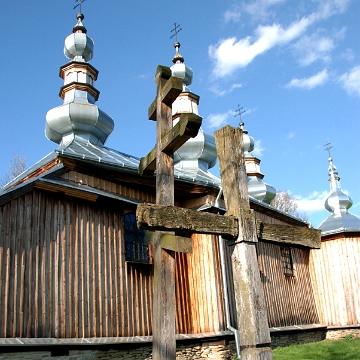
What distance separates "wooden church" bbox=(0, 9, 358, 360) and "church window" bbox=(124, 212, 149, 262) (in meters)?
0.02

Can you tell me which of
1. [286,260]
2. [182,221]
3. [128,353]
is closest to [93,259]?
[128,353]

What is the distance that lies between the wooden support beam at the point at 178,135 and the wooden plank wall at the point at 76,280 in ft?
13.0

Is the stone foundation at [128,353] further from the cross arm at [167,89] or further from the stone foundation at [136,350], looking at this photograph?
the cross arm at [167,89]

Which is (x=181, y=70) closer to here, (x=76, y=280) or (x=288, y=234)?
(x=76, y=280)

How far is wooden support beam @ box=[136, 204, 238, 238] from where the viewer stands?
3637 mm

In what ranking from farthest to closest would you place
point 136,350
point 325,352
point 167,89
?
point 325,352
point 136,350
point 167,89

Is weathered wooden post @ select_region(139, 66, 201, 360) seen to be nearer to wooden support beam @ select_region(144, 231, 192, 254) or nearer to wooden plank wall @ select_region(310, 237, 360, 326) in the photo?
wooden support beam @ select_region(144, 231, 192, 254)

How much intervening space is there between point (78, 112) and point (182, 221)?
10.2m

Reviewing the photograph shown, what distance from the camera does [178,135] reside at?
479 cm

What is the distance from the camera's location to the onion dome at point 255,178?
2252cm

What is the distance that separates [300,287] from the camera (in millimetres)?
14719

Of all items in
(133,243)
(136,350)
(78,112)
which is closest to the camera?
(136,350)

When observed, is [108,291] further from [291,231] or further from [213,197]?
[291,231]

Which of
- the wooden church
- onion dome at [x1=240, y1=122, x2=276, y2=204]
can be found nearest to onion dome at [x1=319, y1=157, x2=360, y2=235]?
onion dome at [x1=240, y1=122, x2=276, y2=204]
